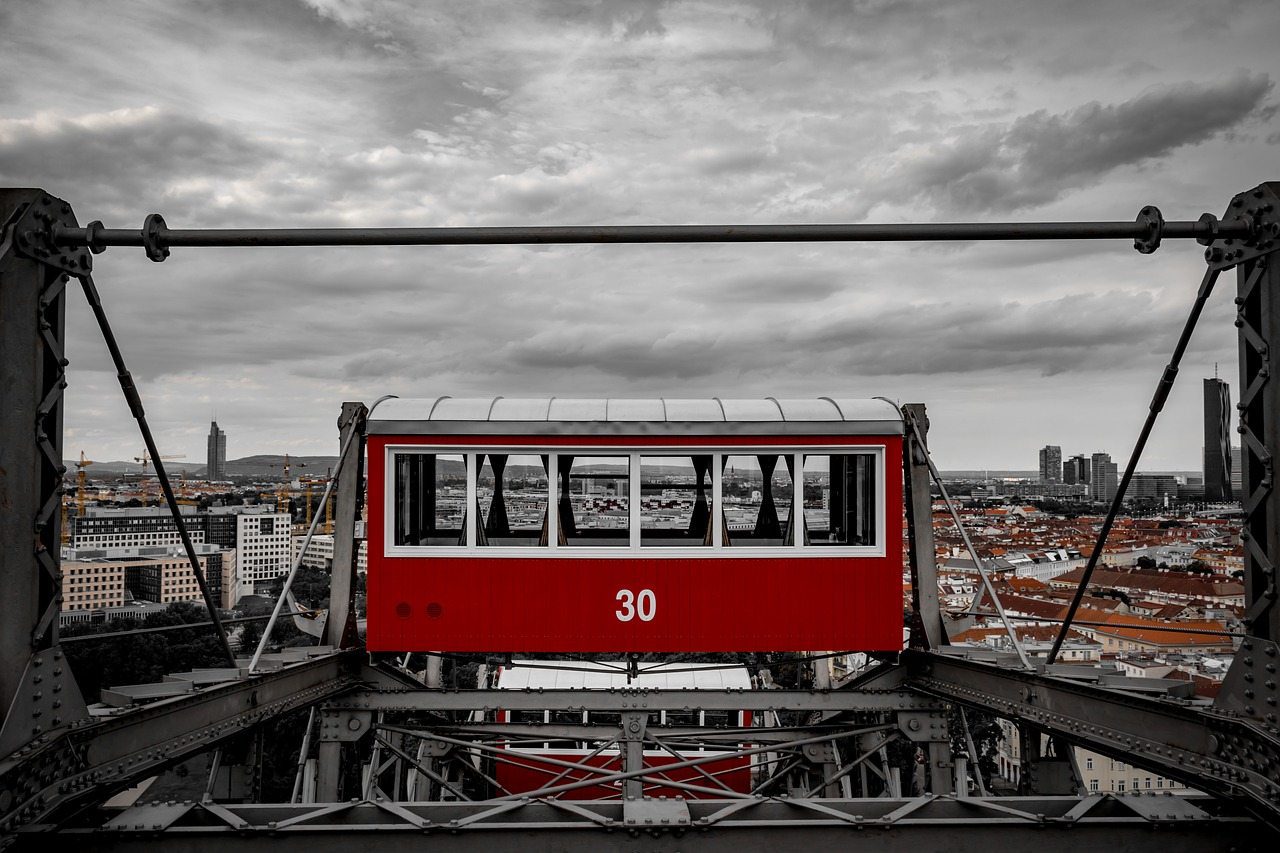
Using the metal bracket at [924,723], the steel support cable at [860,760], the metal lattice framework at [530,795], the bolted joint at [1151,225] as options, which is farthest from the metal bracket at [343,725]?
the bolted joint at [1151,225]

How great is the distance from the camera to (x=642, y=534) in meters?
11.1

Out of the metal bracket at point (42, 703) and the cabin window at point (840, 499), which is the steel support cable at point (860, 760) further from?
the metal bracket at point (42, 703)

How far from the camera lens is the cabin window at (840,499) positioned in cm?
1101

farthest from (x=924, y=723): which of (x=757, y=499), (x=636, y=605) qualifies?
(x=636, y=605)

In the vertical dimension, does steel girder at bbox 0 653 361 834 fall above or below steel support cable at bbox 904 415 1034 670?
below

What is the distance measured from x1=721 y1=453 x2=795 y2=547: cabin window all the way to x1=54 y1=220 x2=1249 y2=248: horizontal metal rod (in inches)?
209

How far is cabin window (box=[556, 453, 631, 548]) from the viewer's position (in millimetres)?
11016

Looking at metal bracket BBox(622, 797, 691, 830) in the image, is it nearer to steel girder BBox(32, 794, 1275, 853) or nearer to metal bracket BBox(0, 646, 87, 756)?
steel girder BBox(32, 794, 1275, 853)

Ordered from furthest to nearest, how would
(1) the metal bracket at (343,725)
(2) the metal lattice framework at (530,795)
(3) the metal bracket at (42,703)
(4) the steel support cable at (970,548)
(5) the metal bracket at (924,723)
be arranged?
(5) the metal bracket at (924,723), (1) the metal bracket at (343,725), (4) the steel support cable at (970,548), (2) the metal lattice framework at (530,795), (3) the metal bracket at (42,703)

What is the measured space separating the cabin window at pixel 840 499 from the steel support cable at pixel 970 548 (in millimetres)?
693

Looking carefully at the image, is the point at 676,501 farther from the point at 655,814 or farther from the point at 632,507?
the point at 655,814

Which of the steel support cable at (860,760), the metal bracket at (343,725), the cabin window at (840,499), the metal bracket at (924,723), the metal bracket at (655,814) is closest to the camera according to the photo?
the metal bracket at (655,814)

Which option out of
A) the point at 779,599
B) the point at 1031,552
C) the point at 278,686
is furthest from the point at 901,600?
the point at 1031,552

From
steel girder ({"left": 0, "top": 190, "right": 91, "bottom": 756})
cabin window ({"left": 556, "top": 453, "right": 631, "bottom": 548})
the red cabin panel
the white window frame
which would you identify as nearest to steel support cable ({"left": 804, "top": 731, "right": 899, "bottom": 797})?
the red cabin panel
